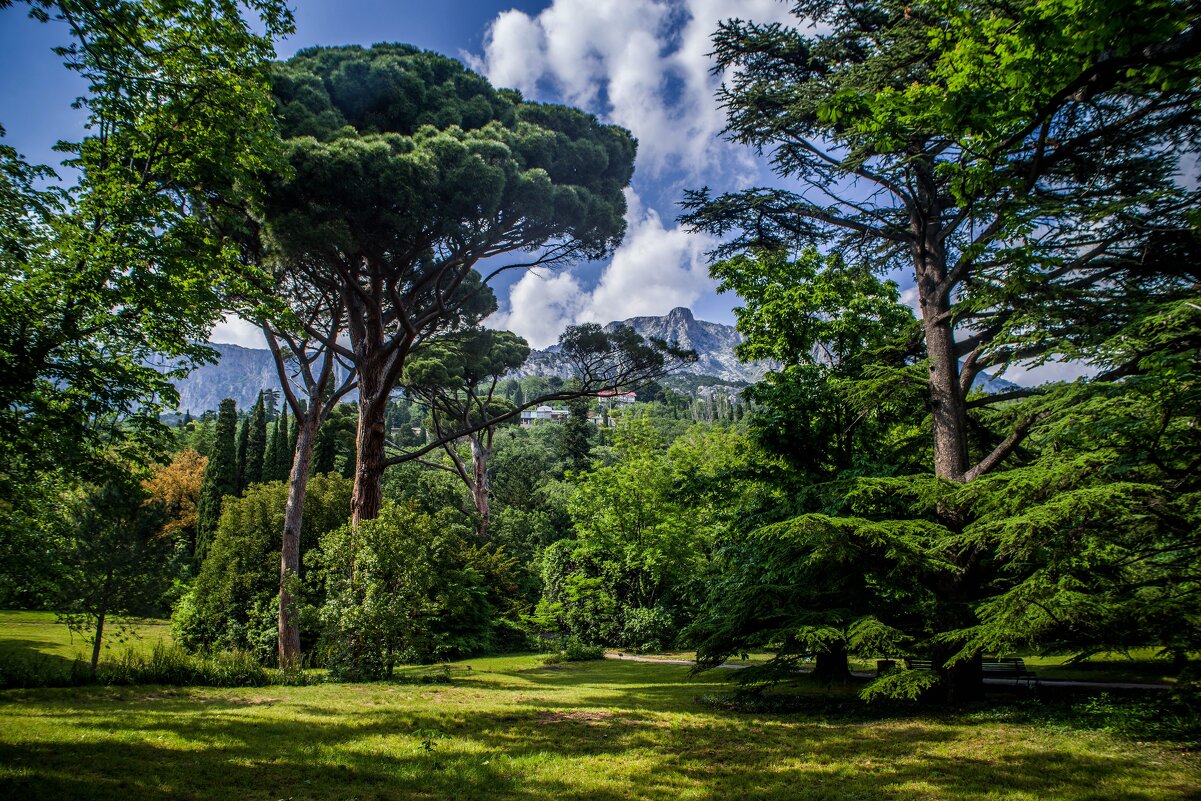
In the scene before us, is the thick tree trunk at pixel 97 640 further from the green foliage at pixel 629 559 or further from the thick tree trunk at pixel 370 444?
the green foliage at pixel 629 559

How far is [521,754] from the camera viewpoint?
6.01 meters

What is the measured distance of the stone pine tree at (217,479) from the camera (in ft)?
115

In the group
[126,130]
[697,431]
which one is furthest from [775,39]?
[697,431]

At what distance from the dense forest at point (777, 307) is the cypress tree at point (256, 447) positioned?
83.1 feet

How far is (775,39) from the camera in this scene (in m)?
10.3

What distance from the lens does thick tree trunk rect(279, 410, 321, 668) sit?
46.9 ft

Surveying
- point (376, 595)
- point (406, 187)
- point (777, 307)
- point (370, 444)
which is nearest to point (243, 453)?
point (370, 444)

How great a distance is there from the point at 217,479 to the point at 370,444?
29.2 m

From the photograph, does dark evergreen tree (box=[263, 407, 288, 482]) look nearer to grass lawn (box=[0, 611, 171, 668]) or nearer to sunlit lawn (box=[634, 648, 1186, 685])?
grass lawn (box=[0, 611, 171, 668])

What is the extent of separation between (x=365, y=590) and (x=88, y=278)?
26.6 feet

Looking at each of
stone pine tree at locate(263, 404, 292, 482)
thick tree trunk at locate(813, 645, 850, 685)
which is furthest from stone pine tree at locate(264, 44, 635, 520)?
stone pine tree at locate(263, 404, 292, 482)

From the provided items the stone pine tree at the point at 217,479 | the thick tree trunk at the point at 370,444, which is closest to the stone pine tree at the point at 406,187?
the thick tree trunk at the point at 370,444

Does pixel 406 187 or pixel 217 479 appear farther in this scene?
pixel 217 479

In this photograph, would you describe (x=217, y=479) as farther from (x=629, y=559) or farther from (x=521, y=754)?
(x=521, y=754)
